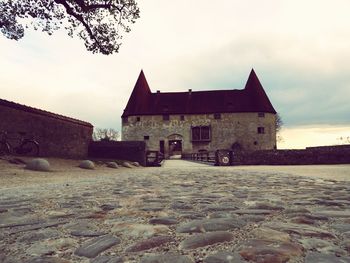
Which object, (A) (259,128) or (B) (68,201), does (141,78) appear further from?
(B) (68,201)

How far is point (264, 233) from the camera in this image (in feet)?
6.75

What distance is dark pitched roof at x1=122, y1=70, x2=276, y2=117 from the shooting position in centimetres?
4016

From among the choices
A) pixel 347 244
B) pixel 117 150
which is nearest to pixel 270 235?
pixel 347 244

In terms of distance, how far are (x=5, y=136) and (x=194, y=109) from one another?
30069 mm

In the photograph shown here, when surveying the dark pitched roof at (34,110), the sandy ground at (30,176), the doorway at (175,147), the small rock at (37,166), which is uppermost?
the dark pitched roof at (34,110)

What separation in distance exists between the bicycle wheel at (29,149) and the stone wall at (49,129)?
14.7 inches

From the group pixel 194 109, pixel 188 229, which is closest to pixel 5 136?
pixel 188 229

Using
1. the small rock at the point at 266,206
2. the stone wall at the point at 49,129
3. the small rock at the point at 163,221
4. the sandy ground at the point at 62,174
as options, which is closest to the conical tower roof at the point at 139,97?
the stone wall at the point at 49,129

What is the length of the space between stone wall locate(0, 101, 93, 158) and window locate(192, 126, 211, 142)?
22313mm

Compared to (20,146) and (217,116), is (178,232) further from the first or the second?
(217,116)

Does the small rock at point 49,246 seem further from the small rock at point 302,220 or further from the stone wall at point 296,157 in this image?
the stone wall at point 296,157

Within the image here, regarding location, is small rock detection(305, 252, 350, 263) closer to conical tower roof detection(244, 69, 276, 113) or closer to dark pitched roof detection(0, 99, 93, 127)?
dark pitched roof detection(0, 99, 93, 127)

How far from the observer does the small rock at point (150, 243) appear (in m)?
1.78

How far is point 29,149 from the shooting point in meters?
14.1
